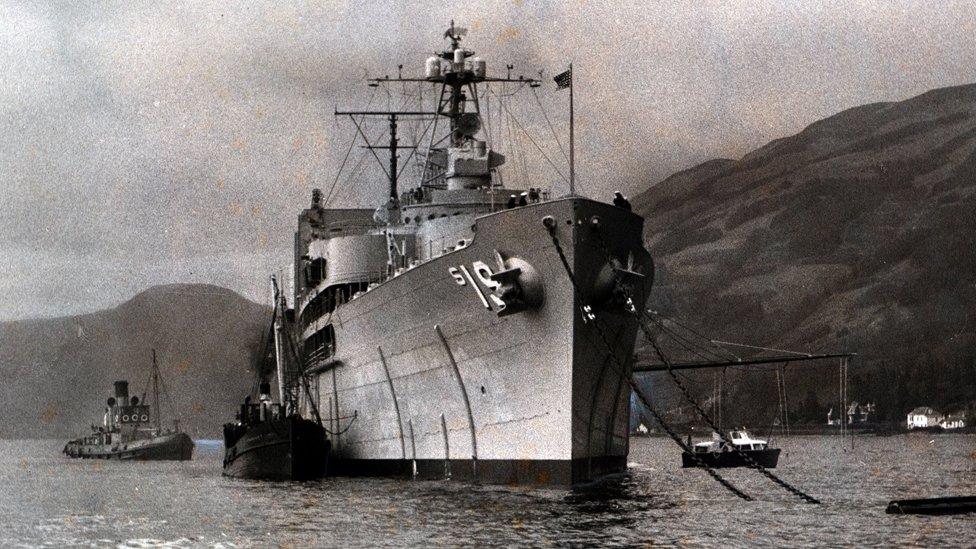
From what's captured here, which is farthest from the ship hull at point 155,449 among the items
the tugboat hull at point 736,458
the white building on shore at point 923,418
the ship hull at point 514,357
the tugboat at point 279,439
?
the white building on shore at point 923,418

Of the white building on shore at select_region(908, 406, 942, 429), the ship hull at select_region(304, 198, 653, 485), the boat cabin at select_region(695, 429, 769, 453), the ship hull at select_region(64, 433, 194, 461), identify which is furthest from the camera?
the white building on shore at select_region(908, 406, 942, 429)

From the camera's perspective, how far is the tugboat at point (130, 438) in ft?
276

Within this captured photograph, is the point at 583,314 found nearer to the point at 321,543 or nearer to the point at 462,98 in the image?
the point at 321,543

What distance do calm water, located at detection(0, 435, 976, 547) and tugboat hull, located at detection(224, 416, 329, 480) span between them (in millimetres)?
1048

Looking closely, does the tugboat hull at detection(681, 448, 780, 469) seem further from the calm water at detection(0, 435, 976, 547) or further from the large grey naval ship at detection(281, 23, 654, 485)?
the large grey naval ship at detection(281, 23, 654, 485)

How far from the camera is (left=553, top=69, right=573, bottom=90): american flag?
33.1m

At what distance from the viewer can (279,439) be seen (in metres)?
41.3

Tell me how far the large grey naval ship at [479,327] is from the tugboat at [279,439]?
3.97 ft

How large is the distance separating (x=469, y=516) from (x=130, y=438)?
6578 centimetres

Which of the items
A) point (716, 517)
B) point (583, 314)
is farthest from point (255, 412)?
point (716, 517)

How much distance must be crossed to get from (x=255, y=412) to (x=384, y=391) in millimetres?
12945

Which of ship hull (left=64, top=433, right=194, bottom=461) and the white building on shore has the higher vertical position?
the white building on shore

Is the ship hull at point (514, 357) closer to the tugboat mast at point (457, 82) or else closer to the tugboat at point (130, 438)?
the tugboat mast at point (457, 82)

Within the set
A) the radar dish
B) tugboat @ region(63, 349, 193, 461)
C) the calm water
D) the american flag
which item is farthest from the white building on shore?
the american flag
